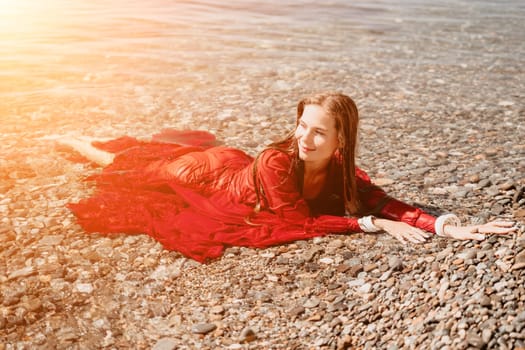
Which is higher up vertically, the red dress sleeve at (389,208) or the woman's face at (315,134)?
the woman's face at (315,134)

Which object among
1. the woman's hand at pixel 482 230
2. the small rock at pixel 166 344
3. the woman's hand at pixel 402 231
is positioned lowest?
the small rock at pixel 166 344

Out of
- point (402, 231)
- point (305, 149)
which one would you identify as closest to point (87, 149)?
point (305, 149)

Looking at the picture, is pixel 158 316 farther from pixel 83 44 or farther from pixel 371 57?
pixel 83 44

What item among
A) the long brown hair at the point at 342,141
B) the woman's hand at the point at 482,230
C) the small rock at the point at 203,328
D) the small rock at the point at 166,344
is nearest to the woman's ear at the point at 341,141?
the long brown hair at the point at 342,141

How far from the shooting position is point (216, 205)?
8000 millimetres

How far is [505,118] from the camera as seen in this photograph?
1284 centimetres

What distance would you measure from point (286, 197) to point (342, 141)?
1.04 metres

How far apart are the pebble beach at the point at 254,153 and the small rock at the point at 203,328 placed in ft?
0.04

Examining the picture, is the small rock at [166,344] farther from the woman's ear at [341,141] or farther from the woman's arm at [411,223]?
the woman's ear at [341,141]

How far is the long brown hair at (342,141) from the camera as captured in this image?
711 cm

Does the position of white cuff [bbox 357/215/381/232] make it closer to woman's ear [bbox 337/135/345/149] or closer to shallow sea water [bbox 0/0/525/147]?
woman's ear [bbox 337/135/345/149]

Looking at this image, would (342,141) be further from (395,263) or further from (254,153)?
(254,153)

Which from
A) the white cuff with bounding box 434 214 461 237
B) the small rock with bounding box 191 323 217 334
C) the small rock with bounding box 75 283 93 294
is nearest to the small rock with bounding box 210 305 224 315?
the small rock with bounding box 191 323 217 334

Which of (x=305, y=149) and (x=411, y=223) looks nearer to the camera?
(x=305, y=149)
